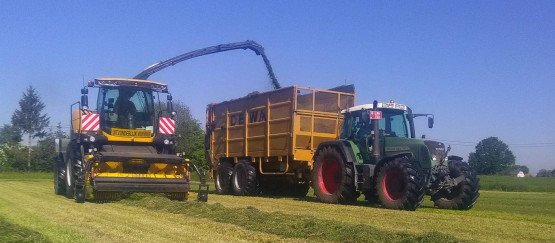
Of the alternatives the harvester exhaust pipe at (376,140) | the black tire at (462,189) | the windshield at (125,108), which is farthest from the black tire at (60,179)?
the black tire at (462,189)

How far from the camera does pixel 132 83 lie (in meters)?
16.1

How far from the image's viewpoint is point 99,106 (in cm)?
1591

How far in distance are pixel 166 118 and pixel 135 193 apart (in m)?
2.38

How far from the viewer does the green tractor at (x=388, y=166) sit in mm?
13062

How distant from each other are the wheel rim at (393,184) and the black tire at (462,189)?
1.47 meters

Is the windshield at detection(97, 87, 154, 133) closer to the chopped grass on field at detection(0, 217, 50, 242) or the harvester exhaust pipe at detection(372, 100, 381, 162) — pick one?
the harvester exhaust pipe at detection(372, 100, 381, 162)

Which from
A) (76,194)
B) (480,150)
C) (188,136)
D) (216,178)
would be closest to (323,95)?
(216,178)

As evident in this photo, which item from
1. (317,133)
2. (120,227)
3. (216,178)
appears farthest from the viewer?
(216,178)

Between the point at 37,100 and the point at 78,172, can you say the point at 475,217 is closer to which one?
the point at 78,172

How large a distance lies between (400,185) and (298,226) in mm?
4599

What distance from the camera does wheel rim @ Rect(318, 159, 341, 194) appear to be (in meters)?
15.2

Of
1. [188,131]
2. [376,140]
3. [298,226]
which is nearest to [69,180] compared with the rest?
[376,140]

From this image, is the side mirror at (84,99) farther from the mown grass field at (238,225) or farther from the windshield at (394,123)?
the windshield at (394,123)

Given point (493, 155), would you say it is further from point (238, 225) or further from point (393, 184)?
point (238, 225)
